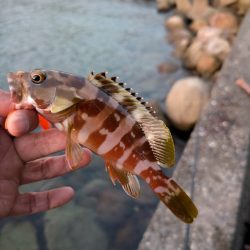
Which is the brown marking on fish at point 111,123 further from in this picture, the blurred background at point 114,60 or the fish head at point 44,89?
the blurred background at point 114,60

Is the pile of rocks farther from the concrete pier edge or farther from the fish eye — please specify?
the fish eye

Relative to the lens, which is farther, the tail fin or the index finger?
the index finger

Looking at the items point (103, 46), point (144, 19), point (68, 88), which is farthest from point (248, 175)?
point (144, 19)

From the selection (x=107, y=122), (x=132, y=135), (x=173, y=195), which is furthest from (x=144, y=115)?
(x=173, y=195)

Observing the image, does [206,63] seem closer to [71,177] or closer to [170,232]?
[71,177]

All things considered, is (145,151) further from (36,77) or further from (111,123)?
(36,77)

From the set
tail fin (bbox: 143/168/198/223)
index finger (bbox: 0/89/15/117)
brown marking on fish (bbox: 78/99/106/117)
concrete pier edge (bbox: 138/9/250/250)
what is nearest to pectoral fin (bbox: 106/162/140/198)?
tail fin (bbox: 143/168/198/223)
